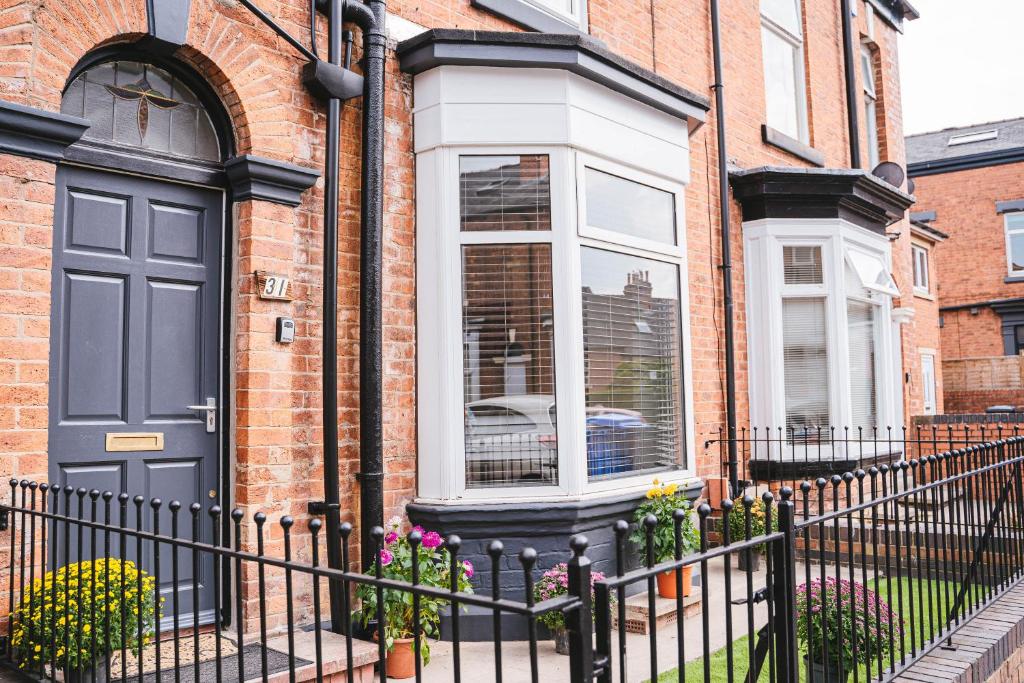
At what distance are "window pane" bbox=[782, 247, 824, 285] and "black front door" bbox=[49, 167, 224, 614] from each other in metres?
5.83

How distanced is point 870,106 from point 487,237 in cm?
863

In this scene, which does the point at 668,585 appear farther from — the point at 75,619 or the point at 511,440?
the point at 75,619

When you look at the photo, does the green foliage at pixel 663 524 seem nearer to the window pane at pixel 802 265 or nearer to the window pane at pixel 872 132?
the window pane at pixel 802 265

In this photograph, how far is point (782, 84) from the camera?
378 inches

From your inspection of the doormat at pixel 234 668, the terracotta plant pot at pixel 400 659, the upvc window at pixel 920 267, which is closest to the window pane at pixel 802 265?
the terracotta plant pot at pixel 400 659

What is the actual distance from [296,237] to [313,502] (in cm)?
152

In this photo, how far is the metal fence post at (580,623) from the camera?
1.94 metres

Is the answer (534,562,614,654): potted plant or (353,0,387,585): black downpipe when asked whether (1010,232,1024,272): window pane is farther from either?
(353,0,387,585): black downpipe

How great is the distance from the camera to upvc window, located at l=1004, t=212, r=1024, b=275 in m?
20.6

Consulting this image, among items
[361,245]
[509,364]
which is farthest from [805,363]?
[361,245]

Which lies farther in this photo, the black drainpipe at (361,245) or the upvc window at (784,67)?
the upvc window at (784,67)

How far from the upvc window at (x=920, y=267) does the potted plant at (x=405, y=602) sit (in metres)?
14.2

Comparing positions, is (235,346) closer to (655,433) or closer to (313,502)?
(313,502)

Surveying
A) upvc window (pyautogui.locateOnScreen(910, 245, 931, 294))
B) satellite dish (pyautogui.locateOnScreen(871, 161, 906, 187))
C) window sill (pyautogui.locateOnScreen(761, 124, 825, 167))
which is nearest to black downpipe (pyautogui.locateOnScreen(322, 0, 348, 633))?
window sill (pyautogui.locateOnScreen(761, 124, 825, 167))
